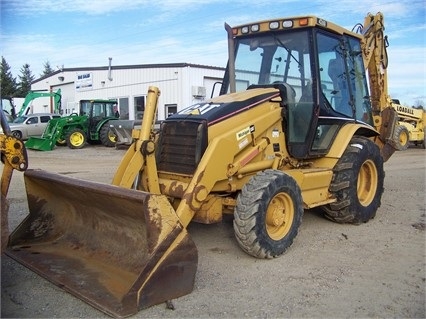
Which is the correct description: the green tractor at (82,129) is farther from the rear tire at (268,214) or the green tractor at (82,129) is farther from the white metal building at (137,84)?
the rear tire at (268,214)

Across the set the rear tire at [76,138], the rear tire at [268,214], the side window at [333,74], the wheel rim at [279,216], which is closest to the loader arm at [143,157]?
the rear tire at [268,214]

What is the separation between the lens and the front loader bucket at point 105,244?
3812 mm

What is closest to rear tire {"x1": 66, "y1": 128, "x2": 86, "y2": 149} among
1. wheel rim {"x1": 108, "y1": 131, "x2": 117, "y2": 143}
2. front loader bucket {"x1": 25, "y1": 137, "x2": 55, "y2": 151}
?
front loader bucket {"x1": 25, "y1": 137, "x2": 55, "y2": 151}

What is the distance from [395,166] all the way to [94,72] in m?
22.7

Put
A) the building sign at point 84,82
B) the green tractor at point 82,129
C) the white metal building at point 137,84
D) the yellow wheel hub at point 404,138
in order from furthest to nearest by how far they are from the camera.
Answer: the building sign at point 84,82 < the white metal building at point 137,84 < the green tractor at point 82,129 < the yellow wheel hub at point 404,138

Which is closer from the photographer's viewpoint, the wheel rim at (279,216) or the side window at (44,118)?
the wheel rim at (279,216)

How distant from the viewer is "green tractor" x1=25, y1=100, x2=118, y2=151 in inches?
828

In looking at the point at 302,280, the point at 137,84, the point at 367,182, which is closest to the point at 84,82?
the point at 137,84

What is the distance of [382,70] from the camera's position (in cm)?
812

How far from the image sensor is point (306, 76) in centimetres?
600

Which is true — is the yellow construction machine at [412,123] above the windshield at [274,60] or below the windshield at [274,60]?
below

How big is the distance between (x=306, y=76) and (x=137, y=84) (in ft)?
74.4

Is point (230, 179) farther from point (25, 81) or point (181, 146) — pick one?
point (25, 81)

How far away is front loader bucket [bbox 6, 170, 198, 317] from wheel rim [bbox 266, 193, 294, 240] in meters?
1.23
